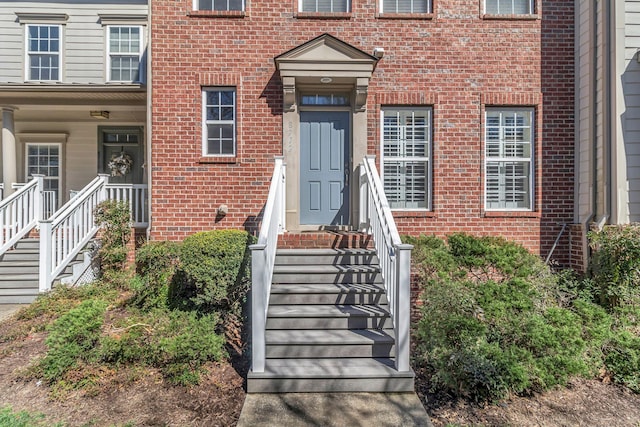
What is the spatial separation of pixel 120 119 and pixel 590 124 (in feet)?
33.3

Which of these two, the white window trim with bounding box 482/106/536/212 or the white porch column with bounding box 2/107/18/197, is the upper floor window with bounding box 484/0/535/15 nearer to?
the white window trim with bounding box 482/106/536/212

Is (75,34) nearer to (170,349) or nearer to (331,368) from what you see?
(170,349)

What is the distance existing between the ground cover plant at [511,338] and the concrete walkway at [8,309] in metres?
5.89

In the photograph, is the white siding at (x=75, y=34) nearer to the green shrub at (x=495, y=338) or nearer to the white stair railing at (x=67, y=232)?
the white stair railing at (x=67, y=232)

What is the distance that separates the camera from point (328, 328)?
459cm

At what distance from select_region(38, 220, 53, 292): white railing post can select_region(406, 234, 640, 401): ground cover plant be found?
5.90m

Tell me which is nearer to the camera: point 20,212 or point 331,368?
point 331,368

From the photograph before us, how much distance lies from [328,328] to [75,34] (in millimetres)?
9882

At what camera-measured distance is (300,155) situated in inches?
279

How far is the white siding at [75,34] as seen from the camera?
9.73 meters

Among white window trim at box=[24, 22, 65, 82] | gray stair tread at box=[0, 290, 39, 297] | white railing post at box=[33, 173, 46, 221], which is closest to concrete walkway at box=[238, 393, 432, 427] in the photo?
gray stair tread at box=[0, 290, 39, 297]

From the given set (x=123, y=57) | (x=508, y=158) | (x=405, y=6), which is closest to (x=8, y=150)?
(x=123, y=57)

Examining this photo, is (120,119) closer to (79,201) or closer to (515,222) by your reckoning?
(79,201)

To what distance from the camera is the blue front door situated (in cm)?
712
